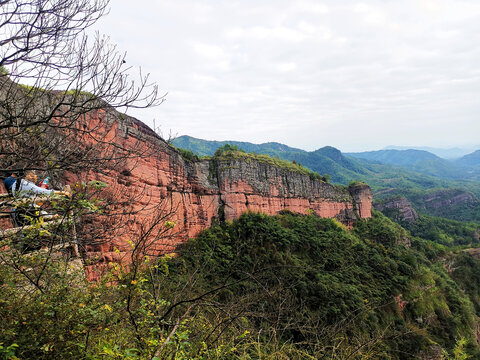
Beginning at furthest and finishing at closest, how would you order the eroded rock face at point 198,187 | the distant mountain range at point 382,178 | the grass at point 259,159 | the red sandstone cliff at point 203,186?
the distant mountain range at point 382,178 < the grass at point 259,159 < the red sandstone cliff at point 203,186 < the eroded rock face at point 198,187

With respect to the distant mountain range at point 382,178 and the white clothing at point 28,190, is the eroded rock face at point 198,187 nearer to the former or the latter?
the white clothing at point 28,190

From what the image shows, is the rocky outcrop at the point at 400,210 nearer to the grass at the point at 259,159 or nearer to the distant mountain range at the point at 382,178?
the distant mountain range at the point at 382,178

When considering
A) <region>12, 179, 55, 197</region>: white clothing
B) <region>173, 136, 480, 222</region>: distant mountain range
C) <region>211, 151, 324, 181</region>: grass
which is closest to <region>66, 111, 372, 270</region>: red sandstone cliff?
<region>211, 151, 324, 181</region>: grass

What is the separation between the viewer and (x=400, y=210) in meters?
58.3

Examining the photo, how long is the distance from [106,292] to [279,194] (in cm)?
2407

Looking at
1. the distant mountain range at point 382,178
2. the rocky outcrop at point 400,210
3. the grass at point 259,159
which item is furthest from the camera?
the distant mountain range at point 382,178

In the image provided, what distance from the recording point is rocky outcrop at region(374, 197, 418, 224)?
56.8 meters

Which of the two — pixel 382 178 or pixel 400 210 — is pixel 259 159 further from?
pixel 382 178

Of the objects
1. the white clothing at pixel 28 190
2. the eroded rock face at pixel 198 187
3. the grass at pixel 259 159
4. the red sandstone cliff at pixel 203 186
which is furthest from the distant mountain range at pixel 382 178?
the white clothing at pixel 28 190

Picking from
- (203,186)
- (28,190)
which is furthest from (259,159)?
(28,190)

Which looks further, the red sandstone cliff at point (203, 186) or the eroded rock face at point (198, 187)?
the red sandstone cliff at point (203, 186)

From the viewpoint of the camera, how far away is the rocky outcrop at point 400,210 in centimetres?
5678

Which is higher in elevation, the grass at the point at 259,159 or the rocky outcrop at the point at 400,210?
the grass at the point at 259,159

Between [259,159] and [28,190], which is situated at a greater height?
[259,159]
